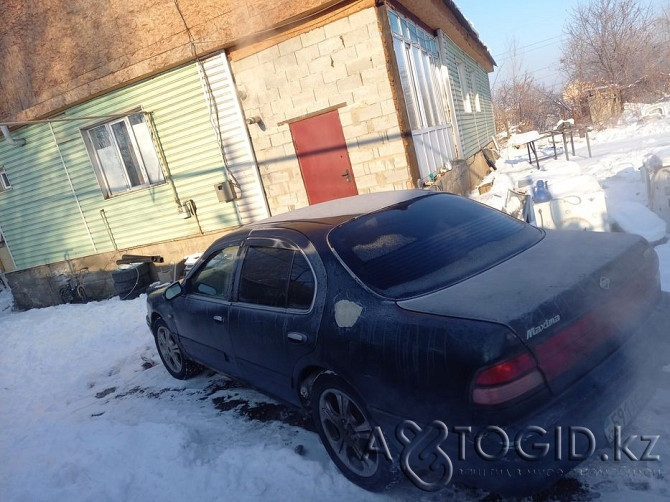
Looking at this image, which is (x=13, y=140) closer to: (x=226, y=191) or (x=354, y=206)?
(x=226, y=191)

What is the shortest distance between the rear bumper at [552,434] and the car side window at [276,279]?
93 centimetres

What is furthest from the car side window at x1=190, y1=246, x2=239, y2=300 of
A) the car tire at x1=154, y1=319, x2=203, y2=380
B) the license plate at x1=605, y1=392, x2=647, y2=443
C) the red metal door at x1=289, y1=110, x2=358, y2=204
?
the red metal door at x1=289, y1=110, x2=358, y2=204

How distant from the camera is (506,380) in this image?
176cm

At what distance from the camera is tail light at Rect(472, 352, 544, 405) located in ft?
5.75

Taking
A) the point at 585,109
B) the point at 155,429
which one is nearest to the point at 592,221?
the point at 155,429

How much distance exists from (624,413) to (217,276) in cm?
286

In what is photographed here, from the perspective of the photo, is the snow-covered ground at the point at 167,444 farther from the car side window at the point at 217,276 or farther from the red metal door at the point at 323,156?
the red metal door at the point at 323,156

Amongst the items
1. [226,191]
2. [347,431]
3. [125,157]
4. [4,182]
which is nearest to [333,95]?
[226,191]

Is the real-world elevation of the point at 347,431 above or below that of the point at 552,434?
below

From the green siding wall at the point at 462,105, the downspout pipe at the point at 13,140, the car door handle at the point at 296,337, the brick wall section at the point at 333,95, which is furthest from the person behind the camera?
the green siding wall at the point at 462,105

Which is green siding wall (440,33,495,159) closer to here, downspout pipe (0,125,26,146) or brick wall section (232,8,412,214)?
brick wall section (232,8,412,214)

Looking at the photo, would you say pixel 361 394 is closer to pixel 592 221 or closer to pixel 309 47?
pixel 592 221

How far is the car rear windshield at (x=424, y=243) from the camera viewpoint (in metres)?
2.35

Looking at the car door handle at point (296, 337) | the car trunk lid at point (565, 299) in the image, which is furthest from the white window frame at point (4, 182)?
the car trunk lid at point (565, 299)
